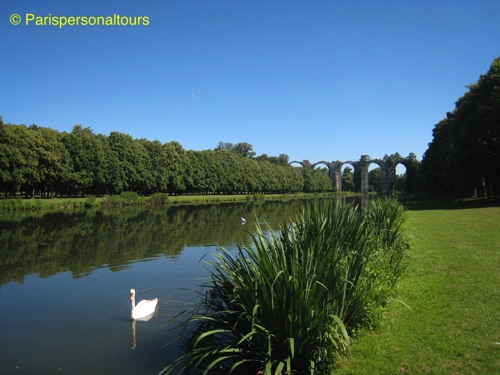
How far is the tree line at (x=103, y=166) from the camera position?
45481mm

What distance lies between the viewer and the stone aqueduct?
11888 cm

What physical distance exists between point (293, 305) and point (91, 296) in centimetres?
779

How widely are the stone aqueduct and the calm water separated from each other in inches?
3497

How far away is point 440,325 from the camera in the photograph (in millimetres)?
6168

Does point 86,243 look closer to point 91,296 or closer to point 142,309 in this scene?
point 91,296

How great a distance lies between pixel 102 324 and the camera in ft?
28.8

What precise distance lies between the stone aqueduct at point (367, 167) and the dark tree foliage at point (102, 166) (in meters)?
41.5

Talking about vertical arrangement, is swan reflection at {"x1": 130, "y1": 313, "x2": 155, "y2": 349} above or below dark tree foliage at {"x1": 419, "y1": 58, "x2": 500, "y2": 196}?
below

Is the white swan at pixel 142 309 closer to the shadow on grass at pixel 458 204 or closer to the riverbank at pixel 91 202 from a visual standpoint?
the shadow on grass at pixel 458 204

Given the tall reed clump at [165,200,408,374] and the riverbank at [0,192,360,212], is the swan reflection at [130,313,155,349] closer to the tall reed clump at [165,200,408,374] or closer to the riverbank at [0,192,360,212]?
the tall reed clump at [165,200,408,374]

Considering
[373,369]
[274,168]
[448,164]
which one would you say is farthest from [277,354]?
[274,168]

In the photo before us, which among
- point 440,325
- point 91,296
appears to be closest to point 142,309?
point 91,296

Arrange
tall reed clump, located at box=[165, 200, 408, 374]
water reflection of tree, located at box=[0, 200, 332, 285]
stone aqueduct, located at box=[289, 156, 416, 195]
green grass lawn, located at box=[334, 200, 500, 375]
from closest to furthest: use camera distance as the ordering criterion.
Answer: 1. green grass lawn, located at box=[334, 200, 500, 375]
2. tall reed clump, located at box=[165, 200, 408, 374]
3. water reflection of tree, located at box=[0, 200, 332, 285]
4. stone aqueduct, located at box=[289, 156, 416, 195]

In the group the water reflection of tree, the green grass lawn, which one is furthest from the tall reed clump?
the water reflection of tree
